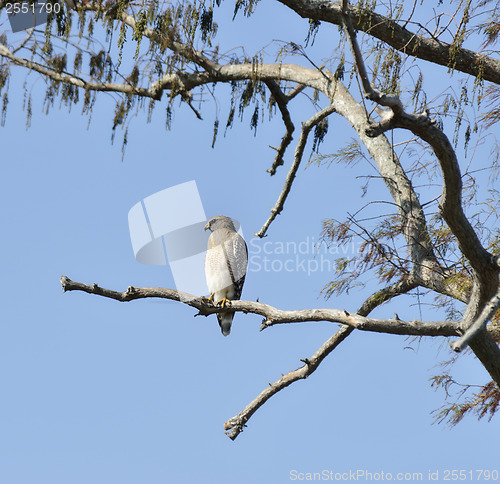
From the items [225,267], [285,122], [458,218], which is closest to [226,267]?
[225,267]

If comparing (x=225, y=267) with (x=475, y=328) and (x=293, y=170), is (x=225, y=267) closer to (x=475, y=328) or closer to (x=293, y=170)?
(x=293, y=170)

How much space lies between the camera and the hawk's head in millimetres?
5699

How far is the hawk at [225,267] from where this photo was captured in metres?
5.33

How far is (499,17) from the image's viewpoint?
14.2ft

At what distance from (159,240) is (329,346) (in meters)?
1.34

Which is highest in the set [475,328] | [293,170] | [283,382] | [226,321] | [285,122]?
[285,122]

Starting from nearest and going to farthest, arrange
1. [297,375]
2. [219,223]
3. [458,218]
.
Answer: [458,218]
[297,375]
[219,223]

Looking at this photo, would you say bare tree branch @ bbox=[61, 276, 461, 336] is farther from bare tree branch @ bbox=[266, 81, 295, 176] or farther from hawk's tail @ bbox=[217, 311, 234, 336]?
bare tree branch @ bbox=[266, 81, 295, 176]

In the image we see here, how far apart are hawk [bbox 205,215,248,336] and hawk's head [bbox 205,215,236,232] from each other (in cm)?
3

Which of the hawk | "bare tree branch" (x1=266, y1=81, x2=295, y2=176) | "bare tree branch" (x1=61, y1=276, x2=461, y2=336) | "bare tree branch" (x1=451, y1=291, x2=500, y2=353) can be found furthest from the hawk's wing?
"bare tree branch" (x1=451, y1=291, x2=500, y2=353)

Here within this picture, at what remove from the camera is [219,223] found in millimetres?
5730

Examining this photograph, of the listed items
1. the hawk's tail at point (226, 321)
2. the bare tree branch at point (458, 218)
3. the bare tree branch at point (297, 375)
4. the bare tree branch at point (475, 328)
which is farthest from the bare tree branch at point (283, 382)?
the bare tree branch at point (475, 328)

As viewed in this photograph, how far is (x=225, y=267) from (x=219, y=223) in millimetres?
515

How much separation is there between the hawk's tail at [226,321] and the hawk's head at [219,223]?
0.80 meters
